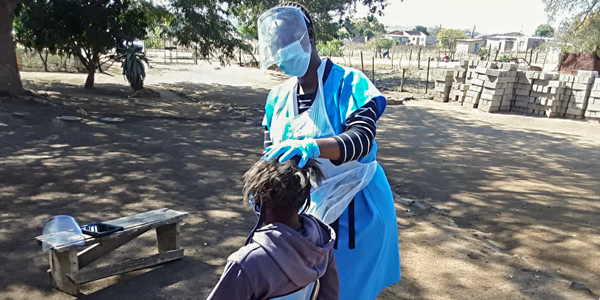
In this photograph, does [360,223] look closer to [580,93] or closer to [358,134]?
[358,134]

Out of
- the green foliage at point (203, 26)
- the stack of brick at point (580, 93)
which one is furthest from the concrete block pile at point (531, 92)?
the green foliage at point (203, 26)

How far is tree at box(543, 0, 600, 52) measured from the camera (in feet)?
62.6

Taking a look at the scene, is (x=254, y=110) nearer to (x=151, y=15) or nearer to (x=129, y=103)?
(x=129, y=103)

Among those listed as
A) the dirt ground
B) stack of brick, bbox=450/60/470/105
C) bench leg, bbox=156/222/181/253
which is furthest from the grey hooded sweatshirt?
stack of brick, bbox=450/60/470/105

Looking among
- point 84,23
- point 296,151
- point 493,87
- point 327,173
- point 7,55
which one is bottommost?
point 493,87

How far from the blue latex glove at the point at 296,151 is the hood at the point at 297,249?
0.20 m

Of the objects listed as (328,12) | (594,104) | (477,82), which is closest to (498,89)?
(477,82)

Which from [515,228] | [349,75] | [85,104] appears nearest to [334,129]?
Result: [349,75]

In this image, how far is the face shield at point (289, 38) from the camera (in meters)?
1.75

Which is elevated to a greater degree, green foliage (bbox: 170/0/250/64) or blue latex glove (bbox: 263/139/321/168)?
green foliage (bbox: 170/0/250/64)

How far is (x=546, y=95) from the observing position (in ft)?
45.4

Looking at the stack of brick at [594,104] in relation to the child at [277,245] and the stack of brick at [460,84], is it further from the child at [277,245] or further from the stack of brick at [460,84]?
the child at [277,245]

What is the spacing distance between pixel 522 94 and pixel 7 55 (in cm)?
1396

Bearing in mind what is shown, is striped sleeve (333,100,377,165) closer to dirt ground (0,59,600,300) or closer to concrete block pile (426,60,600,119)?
dirt ground (0,59,600,300)
